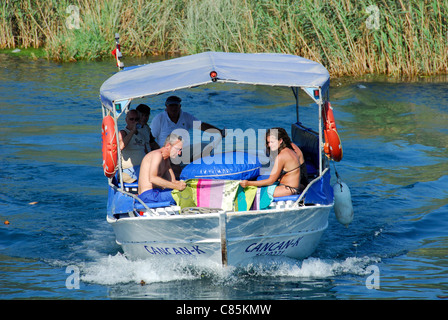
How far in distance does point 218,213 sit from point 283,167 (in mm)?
1377

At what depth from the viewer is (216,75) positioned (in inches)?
262

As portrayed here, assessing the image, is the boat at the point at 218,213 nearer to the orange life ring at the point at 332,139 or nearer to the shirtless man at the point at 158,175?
the orange life ring at the point at 332,139

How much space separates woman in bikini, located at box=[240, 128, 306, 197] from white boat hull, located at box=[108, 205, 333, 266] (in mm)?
529

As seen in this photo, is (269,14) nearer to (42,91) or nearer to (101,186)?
(42,91)

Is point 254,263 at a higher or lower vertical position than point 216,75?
lower

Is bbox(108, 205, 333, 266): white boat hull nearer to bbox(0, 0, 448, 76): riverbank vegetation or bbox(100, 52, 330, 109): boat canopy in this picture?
bbox(100, 52, 330, 109): boat canopy

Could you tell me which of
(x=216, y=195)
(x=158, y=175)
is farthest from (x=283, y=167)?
(x=158, y=175)

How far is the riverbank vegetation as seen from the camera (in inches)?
614

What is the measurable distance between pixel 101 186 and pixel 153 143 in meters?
2.08

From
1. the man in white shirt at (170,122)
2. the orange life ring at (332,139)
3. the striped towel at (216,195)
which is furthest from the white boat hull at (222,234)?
the man in white shirt at (170,122)

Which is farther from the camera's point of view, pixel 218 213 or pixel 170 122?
pixel 170 122

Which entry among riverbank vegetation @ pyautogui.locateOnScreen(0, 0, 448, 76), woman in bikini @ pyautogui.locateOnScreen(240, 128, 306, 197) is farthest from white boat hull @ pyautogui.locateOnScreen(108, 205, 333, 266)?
riverbank vegetation @ pyautogui.locateOnScreen(0, 0, 448, 76)

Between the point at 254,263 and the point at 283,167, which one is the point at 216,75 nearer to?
the point at 283,167
